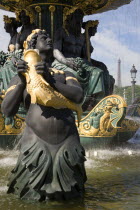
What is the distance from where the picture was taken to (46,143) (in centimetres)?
378

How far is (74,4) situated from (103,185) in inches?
244

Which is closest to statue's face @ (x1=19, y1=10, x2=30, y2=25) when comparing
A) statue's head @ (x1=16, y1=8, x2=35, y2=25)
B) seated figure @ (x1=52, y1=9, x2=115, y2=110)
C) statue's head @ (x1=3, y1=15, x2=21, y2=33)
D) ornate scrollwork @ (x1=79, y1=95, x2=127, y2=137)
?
statue's head @ (x1=16, y1=8, x2=35, y2=25)

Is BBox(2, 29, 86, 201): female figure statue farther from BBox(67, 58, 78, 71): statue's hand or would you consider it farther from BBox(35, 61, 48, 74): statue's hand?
BBox(67, 58, 78, 71): statue's hand

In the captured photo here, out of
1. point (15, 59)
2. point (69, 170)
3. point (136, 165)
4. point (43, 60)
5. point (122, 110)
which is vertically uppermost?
point (15, 59)

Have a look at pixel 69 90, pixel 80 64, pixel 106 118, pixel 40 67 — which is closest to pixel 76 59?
pixel 80 64

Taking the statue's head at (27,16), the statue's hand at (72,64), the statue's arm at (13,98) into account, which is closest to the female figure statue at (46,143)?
the statue's arm at (13,98)

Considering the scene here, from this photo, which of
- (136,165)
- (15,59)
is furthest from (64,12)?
(136,165)

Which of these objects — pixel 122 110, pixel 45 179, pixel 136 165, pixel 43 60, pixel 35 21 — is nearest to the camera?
pixel 45 179

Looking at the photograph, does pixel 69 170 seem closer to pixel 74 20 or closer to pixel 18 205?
pixel 18 205

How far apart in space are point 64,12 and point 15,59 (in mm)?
1787

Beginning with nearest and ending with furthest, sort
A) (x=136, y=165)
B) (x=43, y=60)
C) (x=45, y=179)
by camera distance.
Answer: (x=45, y=179) < (x=43, y=60) < (x=136, y=165)

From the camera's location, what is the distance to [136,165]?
6441mm

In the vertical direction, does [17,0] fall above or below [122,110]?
above

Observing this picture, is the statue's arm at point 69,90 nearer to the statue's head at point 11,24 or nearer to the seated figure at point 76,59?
the seated figure at point 76,59
